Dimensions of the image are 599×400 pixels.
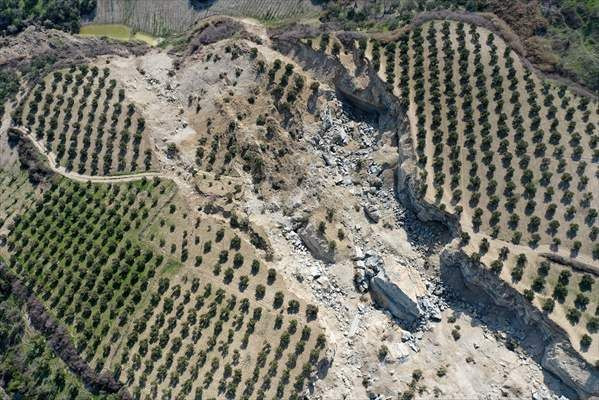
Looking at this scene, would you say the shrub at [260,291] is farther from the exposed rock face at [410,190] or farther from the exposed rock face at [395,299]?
the exposed rock face at [410,190]

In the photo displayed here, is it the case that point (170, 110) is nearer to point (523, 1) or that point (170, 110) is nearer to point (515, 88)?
point (515, 88)

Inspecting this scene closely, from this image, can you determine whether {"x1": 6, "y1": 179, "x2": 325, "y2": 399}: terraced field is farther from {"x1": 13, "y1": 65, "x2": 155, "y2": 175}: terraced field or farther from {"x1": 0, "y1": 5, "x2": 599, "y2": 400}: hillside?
{"x1": 13, "y1": 65, "x2": 155, "y2": 175}: terraced field

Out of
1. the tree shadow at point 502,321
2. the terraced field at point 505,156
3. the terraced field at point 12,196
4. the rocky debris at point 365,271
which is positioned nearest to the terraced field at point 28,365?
the terraced field at point 12,196

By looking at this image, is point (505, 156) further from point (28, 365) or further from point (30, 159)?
point (30, 159)

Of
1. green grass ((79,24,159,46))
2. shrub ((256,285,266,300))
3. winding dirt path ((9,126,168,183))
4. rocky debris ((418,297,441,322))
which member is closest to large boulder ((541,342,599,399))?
rocky debris ((418,297,441,322))

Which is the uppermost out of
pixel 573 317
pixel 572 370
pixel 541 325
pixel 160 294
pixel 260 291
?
pixel 573 317

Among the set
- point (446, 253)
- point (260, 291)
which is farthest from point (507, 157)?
point (260, 291)
